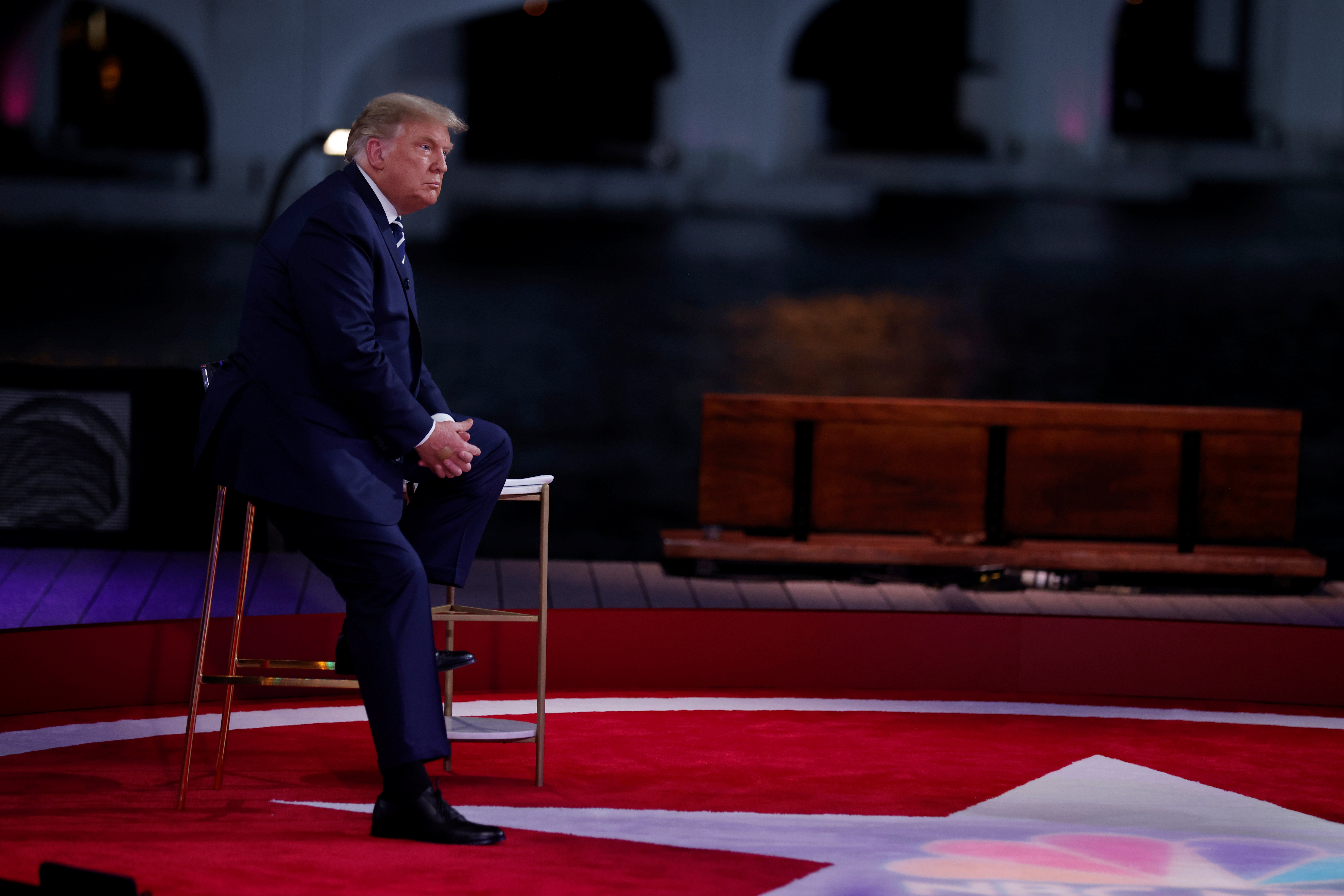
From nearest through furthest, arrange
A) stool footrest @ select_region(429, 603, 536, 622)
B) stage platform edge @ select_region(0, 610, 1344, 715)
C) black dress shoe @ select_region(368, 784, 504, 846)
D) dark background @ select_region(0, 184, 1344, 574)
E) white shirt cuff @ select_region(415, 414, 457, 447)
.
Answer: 1. black dress shoe @ select_region(368, 784, 504, 846)
2. white shirt cuff @ select_region(415, 414, 457, 447)
3. stool footrest @ select_region(429, 603, 536, 622)
4. stage platform edge @ select_region(0, 610, 1344, 715)
5. dark background @ select_region(0, 184, 1344, 574)

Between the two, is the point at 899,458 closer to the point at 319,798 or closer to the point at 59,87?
the point at 319,798

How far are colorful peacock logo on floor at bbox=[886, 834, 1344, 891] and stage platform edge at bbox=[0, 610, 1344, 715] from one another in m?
1.47

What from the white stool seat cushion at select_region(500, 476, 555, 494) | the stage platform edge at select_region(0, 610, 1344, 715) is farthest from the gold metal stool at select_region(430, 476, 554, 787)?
the stage platform edge at select_region(0, 610, 1344, 715)

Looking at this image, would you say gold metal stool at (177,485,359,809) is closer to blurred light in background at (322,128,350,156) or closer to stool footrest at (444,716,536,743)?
stool footrest at (444,716,536,743)

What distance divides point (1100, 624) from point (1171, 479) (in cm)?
118

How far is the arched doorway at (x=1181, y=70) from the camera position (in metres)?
5.58

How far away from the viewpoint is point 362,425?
248 centimetres

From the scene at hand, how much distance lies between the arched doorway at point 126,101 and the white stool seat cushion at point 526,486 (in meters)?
3.19

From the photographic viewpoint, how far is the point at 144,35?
5.41m

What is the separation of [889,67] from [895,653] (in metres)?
2.50

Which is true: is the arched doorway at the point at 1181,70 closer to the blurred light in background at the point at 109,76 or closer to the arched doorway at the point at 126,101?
the arched doorway at the point at 126,101

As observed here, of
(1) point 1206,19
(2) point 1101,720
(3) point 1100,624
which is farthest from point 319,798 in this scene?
(1) point 1206,19

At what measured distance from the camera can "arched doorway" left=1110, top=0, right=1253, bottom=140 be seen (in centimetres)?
558

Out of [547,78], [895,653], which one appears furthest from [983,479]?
[547,78]
